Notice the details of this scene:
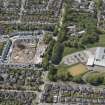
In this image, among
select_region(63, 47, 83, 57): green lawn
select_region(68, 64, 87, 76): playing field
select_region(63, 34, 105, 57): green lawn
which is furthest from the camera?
select_region(63, 34, 105, 57): green lawn

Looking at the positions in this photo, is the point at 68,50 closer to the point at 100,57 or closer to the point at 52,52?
the point at 52,52

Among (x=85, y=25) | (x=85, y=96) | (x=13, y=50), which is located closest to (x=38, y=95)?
(x=85, y=96)

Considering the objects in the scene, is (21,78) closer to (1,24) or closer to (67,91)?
(67,91)

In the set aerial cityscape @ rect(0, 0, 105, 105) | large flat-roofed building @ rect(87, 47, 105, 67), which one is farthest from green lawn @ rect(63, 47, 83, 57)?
large flat-roofed building @ rect(87, 47, 105, 67)

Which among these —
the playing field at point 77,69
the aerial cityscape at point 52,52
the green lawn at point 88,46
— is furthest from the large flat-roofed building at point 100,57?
the playing field at point 77,69

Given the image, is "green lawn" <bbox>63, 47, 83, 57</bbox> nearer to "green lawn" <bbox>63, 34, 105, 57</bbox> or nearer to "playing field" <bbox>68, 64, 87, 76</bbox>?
"green lawn" <bbox>63, 34, 105, 57</bbox>

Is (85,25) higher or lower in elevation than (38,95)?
higher

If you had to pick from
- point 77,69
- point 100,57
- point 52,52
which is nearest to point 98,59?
point 100,57

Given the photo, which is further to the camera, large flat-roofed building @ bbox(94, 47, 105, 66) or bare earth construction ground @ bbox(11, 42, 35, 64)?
bare earth construction ground @ bbox(11, 42, 35, 64)
